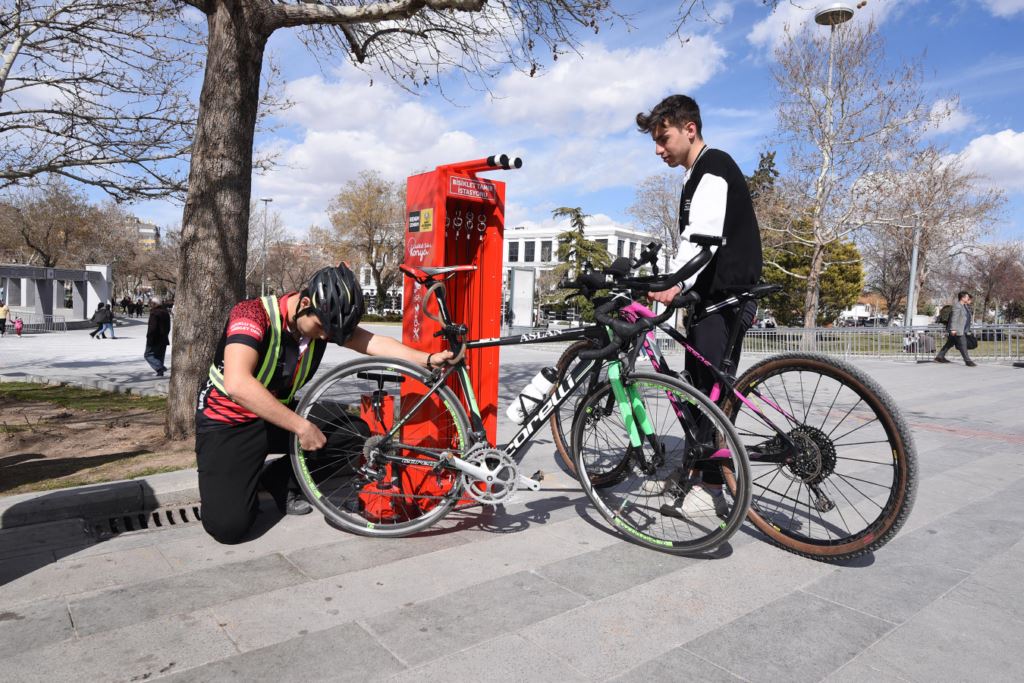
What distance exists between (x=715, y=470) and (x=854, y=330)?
19.0 meters

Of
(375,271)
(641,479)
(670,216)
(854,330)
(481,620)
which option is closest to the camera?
(481,620)

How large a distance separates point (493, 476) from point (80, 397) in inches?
321

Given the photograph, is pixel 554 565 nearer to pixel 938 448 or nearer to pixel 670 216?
pixel 938 448

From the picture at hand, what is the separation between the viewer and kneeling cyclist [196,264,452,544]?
313 cm

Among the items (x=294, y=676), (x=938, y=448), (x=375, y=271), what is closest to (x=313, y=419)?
(x=294, y=676)

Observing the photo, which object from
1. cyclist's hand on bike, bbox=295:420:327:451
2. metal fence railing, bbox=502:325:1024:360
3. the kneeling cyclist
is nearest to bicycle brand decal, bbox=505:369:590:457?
the kneeling cyclist

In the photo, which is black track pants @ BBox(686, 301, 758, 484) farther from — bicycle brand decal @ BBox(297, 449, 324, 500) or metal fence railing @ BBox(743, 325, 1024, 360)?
metal fence railing @ BBox(743, 325, 1024, 360)

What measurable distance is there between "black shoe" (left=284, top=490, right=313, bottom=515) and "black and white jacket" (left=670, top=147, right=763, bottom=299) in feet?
8.10

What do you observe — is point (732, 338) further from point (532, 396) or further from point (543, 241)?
point (543, 241)

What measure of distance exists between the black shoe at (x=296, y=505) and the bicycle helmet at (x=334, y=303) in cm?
115

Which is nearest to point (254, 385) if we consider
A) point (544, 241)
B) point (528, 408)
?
point (528, 408)

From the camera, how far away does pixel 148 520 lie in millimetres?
3768

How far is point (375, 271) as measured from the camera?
56.2m

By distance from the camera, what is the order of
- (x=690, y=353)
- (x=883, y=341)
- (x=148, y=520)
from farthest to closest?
(x=883, y=341)
(x=148, y=520)
(x=690, y=353)
